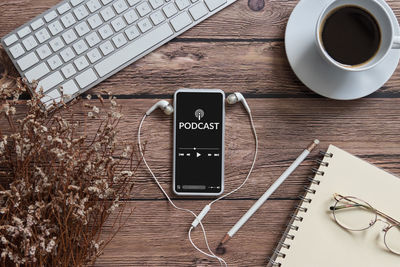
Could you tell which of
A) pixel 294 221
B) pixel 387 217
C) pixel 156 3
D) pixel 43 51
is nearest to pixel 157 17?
pixel 156 3

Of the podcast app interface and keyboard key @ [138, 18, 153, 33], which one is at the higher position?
keyboard key @ [138, 18, 153, 33]

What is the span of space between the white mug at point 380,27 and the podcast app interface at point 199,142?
0.23 metres

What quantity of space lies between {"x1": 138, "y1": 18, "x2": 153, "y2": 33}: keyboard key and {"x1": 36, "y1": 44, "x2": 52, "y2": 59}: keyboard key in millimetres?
185

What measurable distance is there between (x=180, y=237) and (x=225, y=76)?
343 mm

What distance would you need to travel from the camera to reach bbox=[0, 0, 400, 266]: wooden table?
958 mm

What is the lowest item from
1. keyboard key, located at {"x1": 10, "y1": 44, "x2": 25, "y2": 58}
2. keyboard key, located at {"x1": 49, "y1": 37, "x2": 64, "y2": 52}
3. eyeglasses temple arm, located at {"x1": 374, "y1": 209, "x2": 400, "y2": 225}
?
eyeglasses temple arm, located at {"x1": 374, "y1": 209, "x2": 400, "y2": 225}

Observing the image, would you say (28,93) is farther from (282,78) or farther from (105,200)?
(282,78)

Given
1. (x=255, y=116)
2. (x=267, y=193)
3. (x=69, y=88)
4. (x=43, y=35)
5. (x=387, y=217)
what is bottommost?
(x=387, y=217)

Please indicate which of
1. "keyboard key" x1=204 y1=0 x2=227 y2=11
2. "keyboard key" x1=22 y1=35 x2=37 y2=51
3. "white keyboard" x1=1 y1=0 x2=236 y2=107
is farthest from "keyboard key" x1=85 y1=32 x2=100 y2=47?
"keyboard key" x1=204 y1=0 x2=227 y2=11

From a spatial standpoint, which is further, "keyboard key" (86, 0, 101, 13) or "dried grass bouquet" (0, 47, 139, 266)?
"keyboard key" (86, 0, 101, 13)

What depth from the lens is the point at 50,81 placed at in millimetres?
911

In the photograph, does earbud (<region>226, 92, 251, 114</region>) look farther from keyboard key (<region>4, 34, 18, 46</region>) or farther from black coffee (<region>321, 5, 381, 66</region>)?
keyboard key (<region>4, 34, 18, 46</region>)

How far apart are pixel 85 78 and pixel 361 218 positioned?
24.3 inches

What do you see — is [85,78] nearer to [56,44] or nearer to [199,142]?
[56,44]
